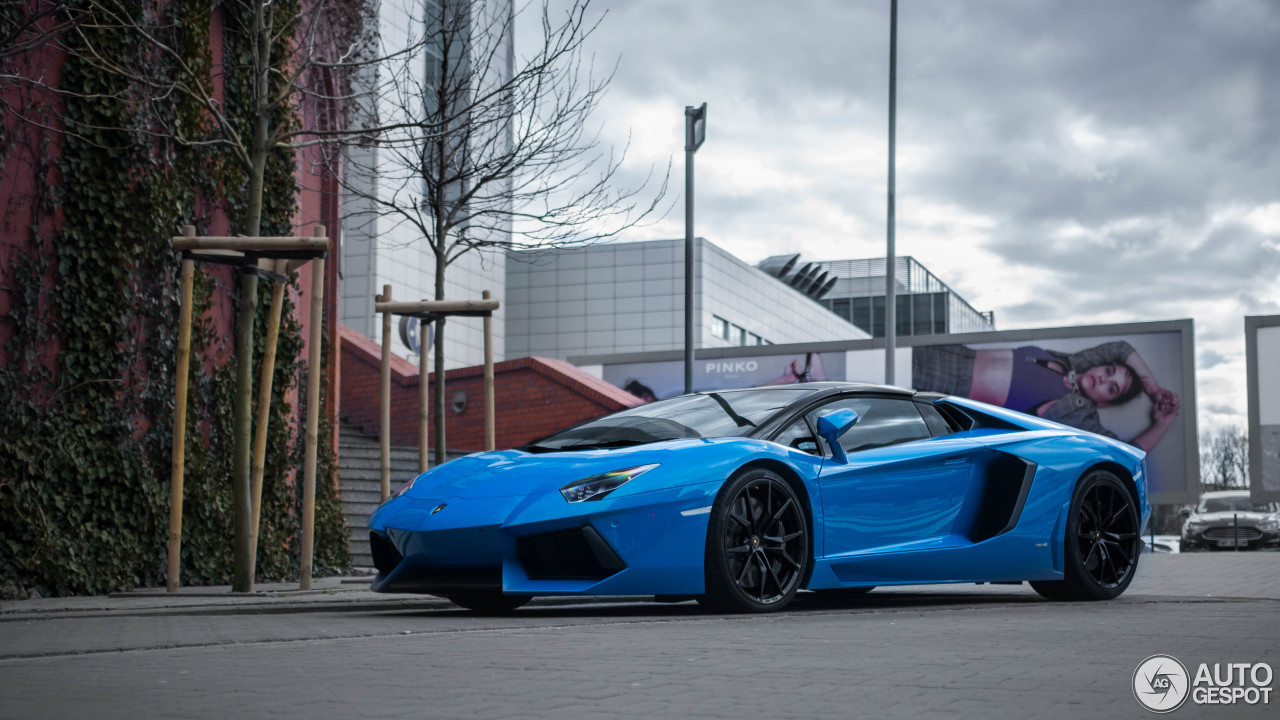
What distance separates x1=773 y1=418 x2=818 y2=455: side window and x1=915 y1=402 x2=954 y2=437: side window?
97 centimetres

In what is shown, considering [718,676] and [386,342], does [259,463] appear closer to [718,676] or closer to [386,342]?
[386,342]

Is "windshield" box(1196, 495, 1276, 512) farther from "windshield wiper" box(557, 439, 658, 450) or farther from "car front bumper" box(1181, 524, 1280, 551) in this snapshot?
"windshield wiper" box(557, 439, 658, 450)

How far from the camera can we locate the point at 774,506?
709cm

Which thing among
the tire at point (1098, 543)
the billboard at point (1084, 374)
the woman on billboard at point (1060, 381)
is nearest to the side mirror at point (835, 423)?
the tire at point (1098, 543)

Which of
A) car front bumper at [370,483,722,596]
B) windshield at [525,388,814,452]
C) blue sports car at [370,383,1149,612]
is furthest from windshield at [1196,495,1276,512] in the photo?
car front bumper at [370,483,722,596]

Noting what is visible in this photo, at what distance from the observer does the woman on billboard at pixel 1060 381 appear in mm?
30719

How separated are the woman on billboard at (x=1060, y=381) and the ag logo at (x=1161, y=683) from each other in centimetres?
2662

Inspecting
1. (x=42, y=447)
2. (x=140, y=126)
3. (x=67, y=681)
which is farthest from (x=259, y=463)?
(x=67, y=681)

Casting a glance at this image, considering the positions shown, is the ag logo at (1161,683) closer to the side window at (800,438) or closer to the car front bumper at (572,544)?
the car front bumper at (572,544)

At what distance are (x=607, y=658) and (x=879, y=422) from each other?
342 centimetres

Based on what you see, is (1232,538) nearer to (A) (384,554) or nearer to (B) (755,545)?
(B) (755,545)

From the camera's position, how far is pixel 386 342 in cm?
1167

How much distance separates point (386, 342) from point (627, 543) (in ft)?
18.3

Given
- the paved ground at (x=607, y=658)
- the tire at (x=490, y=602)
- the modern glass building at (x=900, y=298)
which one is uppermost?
the modern glass building at (x=900, y=298)
